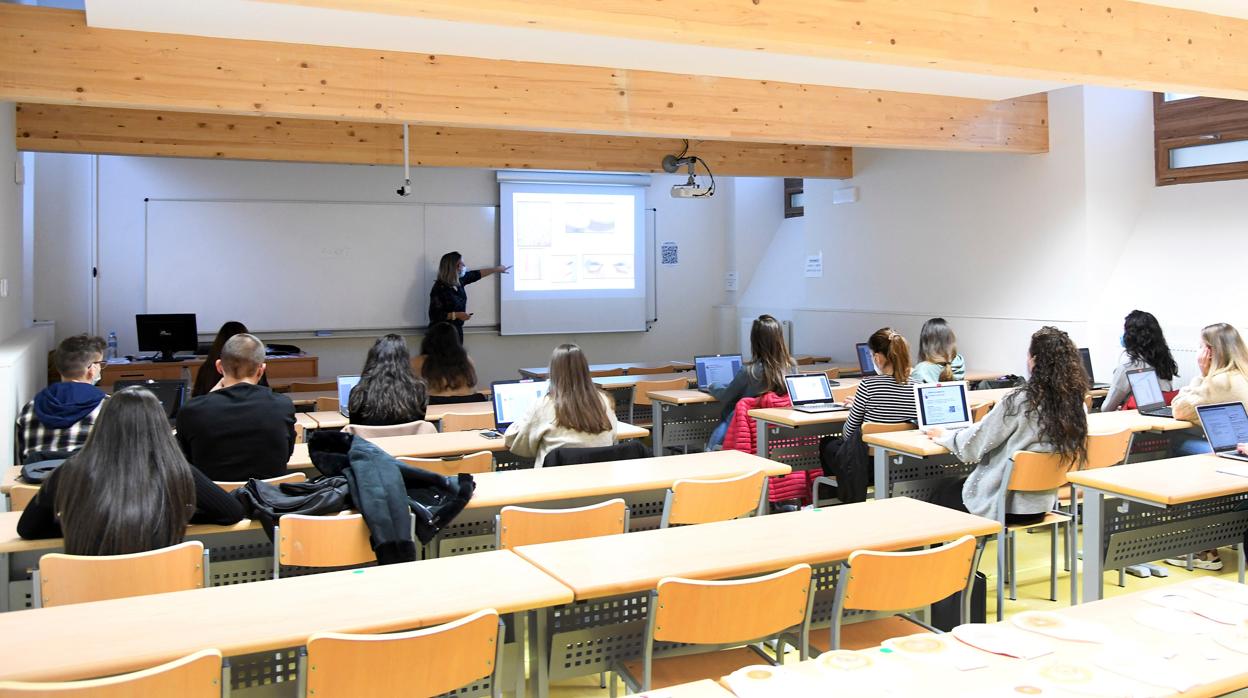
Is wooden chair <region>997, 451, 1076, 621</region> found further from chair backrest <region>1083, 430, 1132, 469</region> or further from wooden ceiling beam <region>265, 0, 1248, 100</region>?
wooden ceiling beam <region>265, 0, 1248, 100</region>

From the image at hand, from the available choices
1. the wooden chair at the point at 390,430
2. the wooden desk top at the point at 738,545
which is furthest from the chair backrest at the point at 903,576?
the wooden chair at the point at 390,430

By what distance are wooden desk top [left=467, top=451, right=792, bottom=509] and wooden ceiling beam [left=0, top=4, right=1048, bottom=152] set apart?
2.54m

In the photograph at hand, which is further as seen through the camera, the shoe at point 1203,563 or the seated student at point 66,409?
the shoe at point 1203,563

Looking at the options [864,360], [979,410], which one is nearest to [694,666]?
[979,410]

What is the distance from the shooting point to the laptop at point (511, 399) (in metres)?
4.89

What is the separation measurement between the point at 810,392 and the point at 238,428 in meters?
3.20

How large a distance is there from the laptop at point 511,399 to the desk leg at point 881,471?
5.47 feet

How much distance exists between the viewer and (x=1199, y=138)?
257 inches

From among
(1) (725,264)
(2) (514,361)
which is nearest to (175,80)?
(2) (514,361)

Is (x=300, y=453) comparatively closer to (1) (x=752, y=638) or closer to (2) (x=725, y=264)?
(1) (x=752, y=638)

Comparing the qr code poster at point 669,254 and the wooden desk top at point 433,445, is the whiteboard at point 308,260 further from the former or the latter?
the wooden desk top at point 433,445

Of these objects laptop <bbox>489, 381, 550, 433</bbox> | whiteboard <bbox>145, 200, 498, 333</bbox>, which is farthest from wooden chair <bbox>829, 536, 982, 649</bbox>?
whiteboard <bbox>145, 200, 498, 333</bbox>

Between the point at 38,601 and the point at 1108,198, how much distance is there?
6839 millimetres

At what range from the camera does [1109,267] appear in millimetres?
6898
